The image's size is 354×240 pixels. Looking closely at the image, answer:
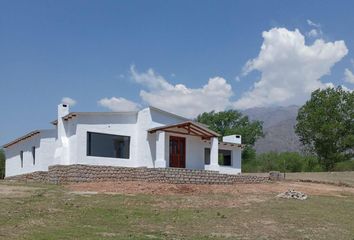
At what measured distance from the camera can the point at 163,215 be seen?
16766 millimetres

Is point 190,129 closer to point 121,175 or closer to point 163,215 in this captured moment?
point 121,175

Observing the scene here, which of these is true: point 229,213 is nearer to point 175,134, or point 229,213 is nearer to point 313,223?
point 313,223

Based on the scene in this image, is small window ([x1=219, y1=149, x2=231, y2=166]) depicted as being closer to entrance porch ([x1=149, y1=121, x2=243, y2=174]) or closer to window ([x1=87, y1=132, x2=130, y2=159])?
entrance porch ([x1=149, y1=121, x2=243, y2=174])

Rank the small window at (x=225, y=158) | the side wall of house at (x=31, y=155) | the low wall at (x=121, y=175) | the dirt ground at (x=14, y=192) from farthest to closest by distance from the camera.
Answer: the small window at (x=225, y=158)
the side wall of house at (x=31, y=155)
the low wall at (x=121, y=175)
the dirt ground at (x=14, y=192)

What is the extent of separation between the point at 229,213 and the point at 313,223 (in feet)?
9.57

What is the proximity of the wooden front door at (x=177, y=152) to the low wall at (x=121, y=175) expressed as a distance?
2820 mm

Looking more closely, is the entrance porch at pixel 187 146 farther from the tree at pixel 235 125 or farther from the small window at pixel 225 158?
the tree at pixel 235 125

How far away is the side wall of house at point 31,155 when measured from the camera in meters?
34.2

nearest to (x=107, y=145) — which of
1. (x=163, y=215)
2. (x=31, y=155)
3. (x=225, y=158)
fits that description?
(x=31, y=155)

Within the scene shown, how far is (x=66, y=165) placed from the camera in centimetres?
2841

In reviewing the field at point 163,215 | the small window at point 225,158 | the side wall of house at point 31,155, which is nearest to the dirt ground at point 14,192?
the field at point 163,215

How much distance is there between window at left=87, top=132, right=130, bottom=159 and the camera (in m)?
29.9

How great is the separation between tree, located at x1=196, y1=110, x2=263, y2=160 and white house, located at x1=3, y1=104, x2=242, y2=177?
4093cm

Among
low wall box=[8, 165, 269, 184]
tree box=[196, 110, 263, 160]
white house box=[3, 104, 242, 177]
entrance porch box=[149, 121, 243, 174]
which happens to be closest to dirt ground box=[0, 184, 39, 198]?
low wall box=[8, 165, 269, 184]
